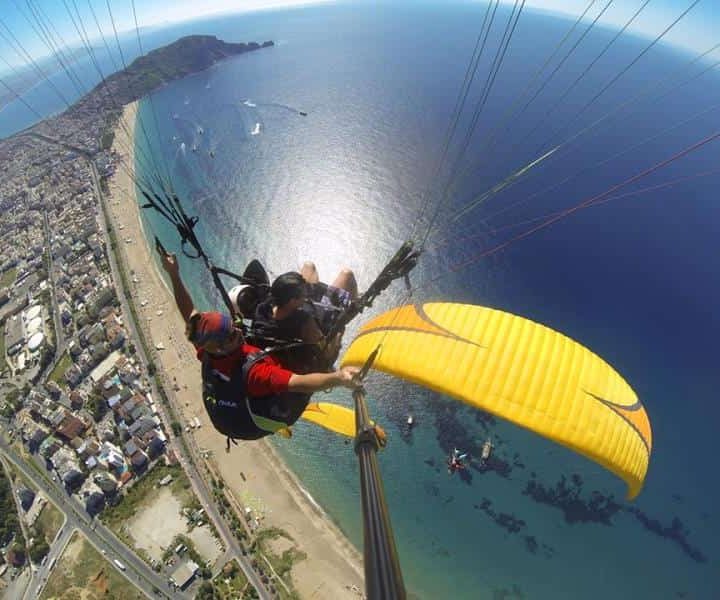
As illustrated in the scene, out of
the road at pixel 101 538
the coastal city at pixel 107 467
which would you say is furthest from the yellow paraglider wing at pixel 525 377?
the road at pixel 101 538

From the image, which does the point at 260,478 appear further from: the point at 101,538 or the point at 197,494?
the point at 101,538

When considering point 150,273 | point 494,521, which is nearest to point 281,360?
point 494,521

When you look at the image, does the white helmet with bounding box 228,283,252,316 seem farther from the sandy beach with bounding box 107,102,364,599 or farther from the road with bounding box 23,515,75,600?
the road with bounding box 23,515,75,600

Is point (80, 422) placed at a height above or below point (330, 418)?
above

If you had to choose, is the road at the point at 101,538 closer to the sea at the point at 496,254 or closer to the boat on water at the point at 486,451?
the sea at the point at 496,254

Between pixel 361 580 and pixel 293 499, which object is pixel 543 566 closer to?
pixel 361 580

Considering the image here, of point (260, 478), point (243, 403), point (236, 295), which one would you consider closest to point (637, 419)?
point (243, 403)

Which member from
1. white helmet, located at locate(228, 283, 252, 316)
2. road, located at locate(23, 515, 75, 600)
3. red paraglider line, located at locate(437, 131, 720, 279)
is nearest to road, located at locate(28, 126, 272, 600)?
road, located at locate(23, 515, 75, 600)
